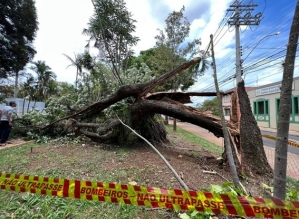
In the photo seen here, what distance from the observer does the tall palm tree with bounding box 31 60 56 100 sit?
71.1 ft

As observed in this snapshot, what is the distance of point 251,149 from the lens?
11.5 ft

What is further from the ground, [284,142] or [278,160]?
[284,142]

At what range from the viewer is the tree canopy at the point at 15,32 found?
12016mm

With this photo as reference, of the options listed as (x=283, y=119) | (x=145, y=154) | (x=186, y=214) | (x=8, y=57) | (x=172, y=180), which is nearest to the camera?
(x=283, y=119)

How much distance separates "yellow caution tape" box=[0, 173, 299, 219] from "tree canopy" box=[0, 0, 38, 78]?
13882 mm

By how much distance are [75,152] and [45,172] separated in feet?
4.59

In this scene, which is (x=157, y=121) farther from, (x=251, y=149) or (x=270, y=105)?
(x=270, y=105)

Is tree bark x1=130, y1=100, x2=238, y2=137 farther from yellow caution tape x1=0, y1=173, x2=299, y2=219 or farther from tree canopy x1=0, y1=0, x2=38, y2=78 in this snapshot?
tree canopy x1=0, y1=0, x2=38, y2=78

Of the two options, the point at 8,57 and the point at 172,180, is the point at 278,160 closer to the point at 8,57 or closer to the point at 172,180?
the point at 172,180

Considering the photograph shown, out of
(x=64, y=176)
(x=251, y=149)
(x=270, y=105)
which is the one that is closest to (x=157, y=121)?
(x=251, y=149)

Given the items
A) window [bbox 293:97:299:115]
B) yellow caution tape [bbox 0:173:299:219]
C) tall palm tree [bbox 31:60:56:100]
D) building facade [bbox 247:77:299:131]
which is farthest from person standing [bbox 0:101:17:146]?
window [bbox 293:97:299:115]

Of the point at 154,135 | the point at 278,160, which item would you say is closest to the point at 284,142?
the point at 278,160

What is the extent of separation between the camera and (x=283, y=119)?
1586 mm

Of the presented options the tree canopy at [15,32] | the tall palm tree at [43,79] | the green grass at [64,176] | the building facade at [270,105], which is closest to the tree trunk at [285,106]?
the green grass at [64,176]
